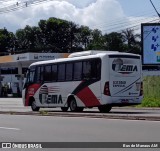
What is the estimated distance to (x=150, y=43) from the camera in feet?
129

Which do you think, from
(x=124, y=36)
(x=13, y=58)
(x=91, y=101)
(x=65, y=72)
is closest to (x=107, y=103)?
(x=91, y=101)

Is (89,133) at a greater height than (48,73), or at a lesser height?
lesser

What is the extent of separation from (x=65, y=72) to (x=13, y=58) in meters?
38.2

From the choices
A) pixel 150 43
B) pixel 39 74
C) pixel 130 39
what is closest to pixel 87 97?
pixel 39 74

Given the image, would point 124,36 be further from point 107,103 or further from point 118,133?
point 118,133

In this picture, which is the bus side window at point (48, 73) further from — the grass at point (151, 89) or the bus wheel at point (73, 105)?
the grass at point (151, 89)

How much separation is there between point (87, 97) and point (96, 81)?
119cm

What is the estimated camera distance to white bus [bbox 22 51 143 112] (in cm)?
2408

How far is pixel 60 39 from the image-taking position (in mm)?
107938

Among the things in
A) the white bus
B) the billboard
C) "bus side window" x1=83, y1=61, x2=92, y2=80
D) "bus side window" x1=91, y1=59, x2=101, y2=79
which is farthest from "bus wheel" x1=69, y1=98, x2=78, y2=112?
the billboard

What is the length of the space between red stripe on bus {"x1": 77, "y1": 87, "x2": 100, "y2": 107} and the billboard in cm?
1486

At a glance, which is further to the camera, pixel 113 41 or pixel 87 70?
pixel 113 41

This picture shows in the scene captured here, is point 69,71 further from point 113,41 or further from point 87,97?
point 113,41

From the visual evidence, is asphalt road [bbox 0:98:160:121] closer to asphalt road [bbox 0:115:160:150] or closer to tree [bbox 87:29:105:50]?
asphalt road [bbox 0:115:160:150]
